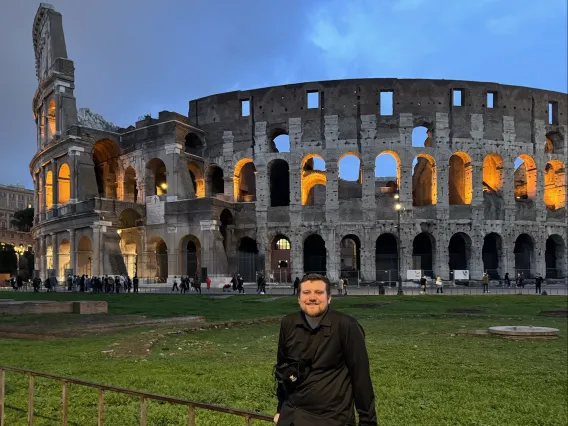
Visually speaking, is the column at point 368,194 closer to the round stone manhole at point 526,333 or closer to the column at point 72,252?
the column at point 72,252

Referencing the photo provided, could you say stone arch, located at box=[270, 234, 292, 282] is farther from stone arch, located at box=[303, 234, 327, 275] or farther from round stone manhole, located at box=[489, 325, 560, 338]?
round stone manhole, located at box=[489, 325, 560, 338]

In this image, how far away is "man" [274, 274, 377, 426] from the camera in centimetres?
328

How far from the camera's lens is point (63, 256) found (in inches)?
1895

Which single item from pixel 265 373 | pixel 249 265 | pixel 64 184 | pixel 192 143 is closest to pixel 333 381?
pixel 265 373

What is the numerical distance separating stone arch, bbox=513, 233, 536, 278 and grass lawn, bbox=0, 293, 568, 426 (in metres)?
31.0

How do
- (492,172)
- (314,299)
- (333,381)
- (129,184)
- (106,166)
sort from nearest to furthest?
(333,381) → (314,299) → (492,172) → (129,184) → (106,166)

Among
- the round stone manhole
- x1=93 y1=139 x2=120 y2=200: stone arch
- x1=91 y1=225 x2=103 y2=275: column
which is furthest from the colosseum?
the round stone manhole

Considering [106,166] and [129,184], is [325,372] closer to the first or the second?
[129,184]

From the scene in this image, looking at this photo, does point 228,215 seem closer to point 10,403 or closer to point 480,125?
point 480,125

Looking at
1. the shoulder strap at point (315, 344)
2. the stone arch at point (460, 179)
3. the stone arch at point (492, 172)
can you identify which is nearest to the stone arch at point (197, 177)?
the stone arch at point (460, 179)

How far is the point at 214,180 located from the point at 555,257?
101ft

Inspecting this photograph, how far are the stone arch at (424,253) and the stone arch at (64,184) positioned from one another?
30.5 metres

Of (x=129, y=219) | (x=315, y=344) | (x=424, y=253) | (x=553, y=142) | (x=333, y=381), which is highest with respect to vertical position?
(x=553, y=142)

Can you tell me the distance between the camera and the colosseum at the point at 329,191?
141 feet
